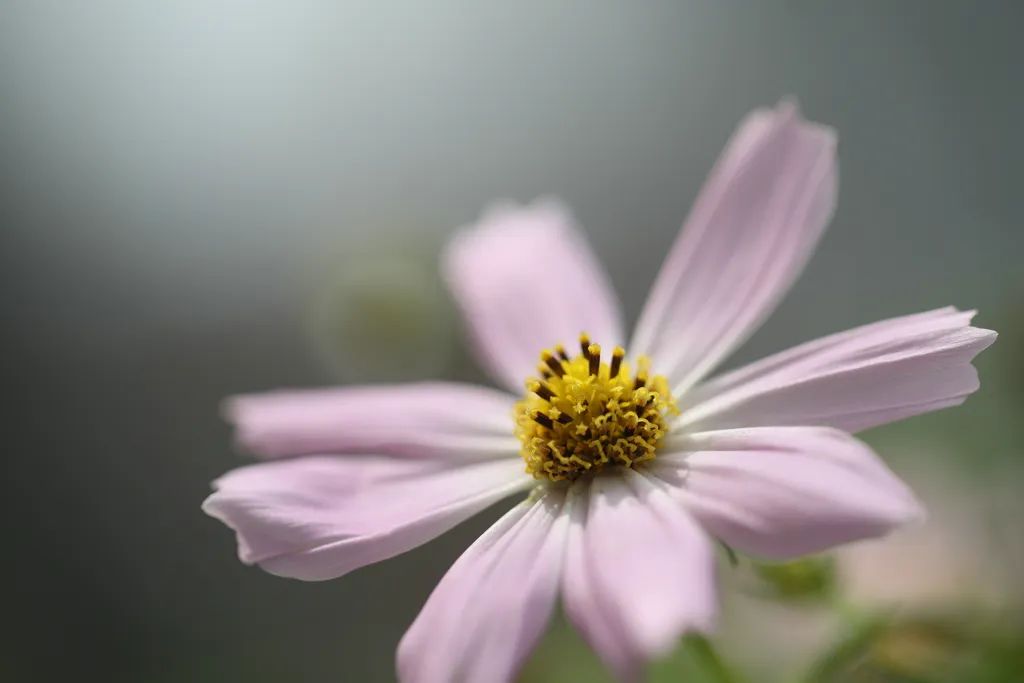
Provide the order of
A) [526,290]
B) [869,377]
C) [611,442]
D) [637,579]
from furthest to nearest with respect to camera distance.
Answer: [526,290], [611,442], [869,377], [637,579]

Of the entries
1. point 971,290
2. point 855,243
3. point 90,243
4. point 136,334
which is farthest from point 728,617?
point 90,243

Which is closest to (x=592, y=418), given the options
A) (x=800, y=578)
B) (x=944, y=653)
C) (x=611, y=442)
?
(x=611, y=442)

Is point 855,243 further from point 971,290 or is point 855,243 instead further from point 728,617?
point 728,617

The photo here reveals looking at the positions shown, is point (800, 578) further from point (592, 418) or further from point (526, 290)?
point (526, 290)

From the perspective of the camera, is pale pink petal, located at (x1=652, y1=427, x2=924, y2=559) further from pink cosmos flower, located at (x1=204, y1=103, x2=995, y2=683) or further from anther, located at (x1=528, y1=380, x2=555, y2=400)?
anther, located at (x1=528, y1=380, x2=555, y2=400)

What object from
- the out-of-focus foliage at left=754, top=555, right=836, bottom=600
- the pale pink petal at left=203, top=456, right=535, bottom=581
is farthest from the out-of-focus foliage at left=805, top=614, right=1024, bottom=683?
the pale pink petal at left=203, top=456, right=535, bottom=581
